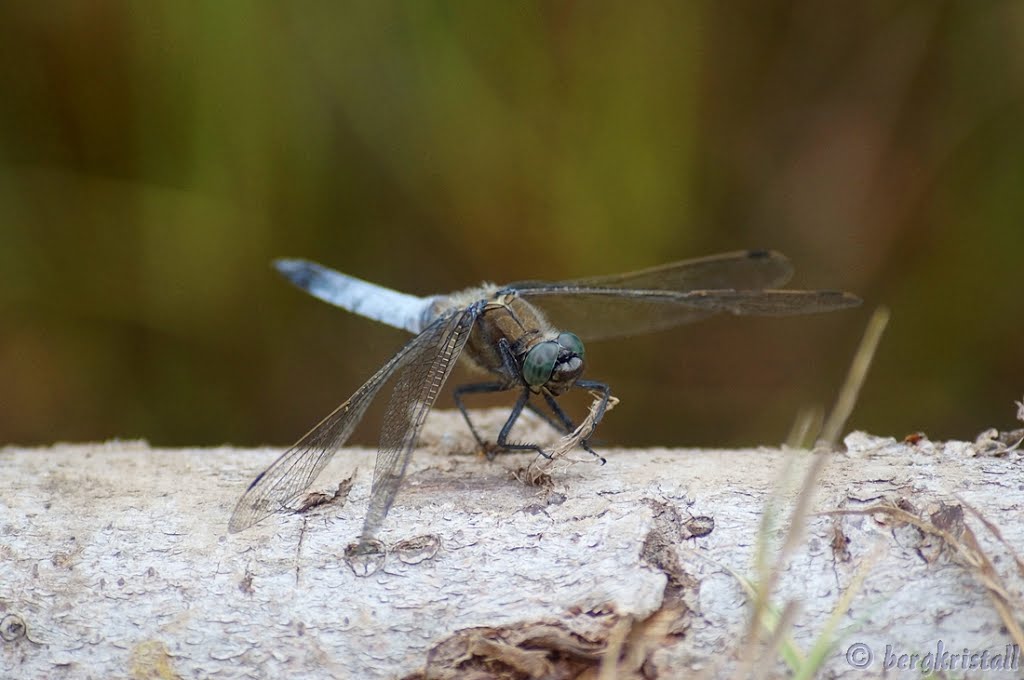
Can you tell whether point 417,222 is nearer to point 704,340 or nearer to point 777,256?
point 704,340

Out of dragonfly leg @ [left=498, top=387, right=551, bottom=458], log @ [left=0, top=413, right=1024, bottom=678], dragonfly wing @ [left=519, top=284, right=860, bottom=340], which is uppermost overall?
dragonfly wing @ [left=519, top=284, right=860, bottom=340]

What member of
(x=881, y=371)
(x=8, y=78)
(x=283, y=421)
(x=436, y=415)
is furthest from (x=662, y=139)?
(x=8, y=78)

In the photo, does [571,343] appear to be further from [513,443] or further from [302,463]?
[302,463]

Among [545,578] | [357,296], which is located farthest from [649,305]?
[545,578]

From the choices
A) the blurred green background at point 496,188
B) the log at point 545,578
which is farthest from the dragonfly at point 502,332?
the blurred green background at point 496,188

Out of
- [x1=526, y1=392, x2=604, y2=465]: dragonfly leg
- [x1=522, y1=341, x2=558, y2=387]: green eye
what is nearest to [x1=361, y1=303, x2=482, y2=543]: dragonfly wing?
[x1=522, y1=341, x2=558, y2=387]: green eye

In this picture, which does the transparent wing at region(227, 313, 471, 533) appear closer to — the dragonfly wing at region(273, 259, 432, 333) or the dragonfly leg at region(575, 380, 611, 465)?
the dragonfly leg at region(575, 380, 611, 465)
